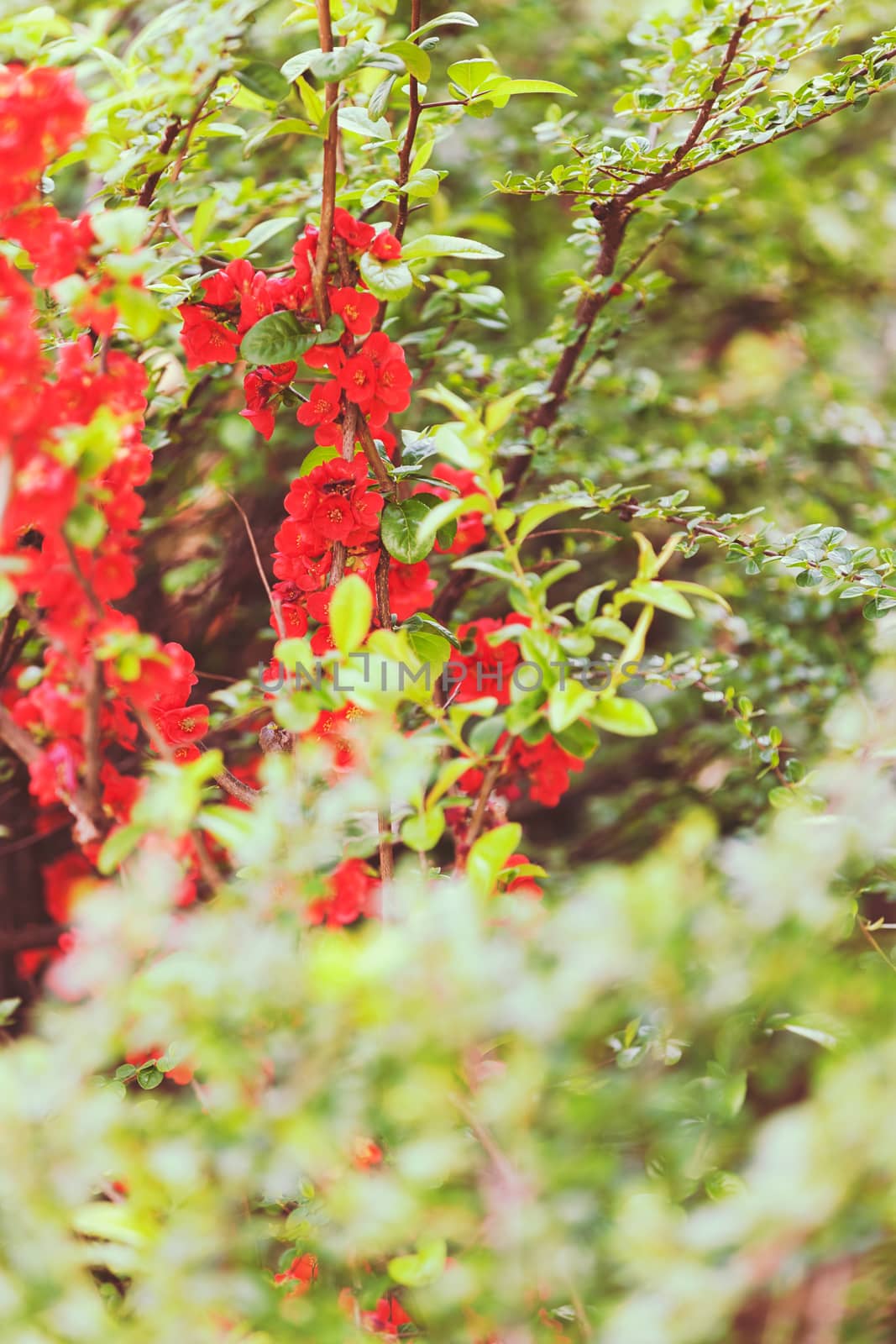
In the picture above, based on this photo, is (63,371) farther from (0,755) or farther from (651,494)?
(651,494)

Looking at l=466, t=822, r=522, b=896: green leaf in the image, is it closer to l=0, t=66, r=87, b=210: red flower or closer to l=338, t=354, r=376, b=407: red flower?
l=338, t=354, r=376, b=407: red flower

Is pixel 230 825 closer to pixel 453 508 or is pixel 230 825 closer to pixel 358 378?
pixel 453 508

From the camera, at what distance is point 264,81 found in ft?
2.24

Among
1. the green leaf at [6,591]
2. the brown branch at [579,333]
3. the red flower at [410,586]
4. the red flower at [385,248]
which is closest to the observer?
the green leaf at [6,591]

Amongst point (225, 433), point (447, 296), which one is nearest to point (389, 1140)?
point (447, 296)

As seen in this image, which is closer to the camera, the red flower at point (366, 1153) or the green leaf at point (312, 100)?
the red flower at point (366, 1153)

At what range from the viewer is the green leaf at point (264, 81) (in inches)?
26.5

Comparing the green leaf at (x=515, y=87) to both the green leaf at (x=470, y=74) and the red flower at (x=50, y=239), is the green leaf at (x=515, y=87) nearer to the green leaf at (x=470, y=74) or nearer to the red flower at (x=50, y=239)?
the green leaf at (x=470, y=74)

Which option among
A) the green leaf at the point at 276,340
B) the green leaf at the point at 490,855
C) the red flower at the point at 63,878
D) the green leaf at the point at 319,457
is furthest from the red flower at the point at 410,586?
the red flower at the point at 63,878

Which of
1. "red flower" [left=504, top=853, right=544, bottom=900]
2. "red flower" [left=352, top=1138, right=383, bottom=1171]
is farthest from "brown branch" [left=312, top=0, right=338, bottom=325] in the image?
"red flower" [left=352, top=1138, right=383, bottom=1171]

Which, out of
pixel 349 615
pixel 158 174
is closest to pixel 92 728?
pixel 349 615

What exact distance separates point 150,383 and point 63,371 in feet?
1.46

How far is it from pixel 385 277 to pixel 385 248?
→ 0.11 feet

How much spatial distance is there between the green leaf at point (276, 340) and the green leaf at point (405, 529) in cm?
14
